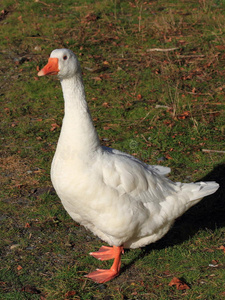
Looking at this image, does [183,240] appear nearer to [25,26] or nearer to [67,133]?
[67,133]

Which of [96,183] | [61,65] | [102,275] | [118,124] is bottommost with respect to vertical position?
[118,124]

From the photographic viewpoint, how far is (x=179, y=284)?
425 cm

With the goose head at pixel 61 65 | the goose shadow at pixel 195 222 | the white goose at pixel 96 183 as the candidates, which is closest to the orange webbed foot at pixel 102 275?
the white goose at pixel 96 183

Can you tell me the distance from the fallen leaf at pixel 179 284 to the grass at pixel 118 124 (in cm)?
9

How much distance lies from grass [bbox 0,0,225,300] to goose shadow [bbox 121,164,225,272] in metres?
0.02

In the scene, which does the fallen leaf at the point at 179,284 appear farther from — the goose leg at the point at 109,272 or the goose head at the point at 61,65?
the goose head at the point at 61,65

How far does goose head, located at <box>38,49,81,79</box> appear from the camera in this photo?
408cm

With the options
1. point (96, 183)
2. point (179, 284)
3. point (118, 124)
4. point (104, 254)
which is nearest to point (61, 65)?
point (96, 183)

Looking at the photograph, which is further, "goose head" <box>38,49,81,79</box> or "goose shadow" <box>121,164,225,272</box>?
"goose shadow" <box>121,164,225,272</box>

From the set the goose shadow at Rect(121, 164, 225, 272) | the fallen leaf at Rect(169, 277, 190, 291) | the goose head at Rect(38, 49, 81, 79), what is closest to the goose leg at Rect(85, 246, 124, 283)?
the goose shadow at Rect(121, 164, 225, 272)

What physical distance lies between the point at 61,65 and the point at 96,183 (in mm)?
1159

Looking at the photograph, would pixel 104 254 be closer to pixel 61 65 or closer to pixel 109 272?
pixel 109 272

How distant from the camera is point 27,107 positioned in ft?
26.8

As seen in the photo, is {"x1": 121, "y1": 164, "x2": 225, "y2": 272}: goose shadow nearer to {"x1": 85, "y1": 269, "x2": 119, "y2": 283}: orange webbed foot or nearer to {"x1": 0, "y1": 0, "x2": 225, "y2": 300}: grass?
{"x1": 0, "y1": 0, "x2": 225, "y2": 300}: grass
